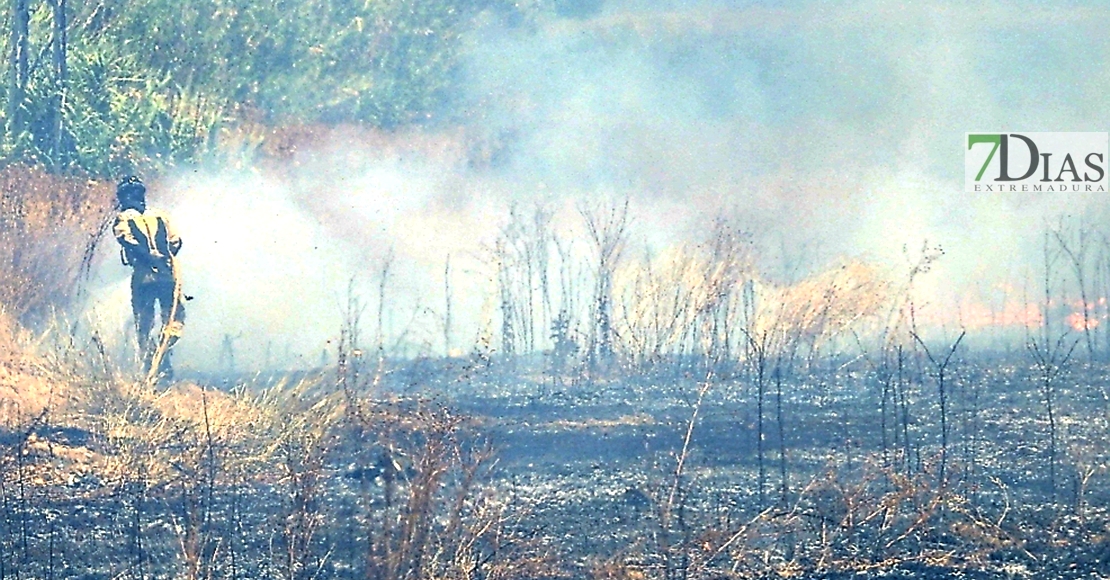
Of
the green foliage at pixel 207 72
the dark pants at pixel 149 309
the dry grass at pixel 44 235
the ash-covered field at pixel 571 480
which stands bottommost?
the ash-covered field at pixel 571 480

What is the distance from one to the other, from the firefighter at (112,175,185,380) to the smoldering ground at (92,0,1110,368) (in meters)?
2.30

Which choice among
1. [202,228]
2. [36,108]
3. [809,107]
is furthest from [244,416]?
[809,107]

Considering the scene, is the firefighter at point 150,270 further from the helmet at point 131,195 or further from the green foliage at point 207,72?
the green foliage at point 207,72

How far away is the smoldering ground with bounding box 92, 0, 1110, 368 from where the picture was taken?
49.6 ft

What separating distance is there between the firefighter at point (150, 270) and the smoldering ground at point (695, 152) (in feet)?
7.53

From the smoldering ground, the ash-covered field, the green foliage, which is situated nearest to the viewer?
the ash-covered field

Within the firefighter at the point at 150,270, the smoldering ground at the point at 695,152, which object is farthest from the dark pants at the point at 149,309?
the smoldering ground at the point at 695,152

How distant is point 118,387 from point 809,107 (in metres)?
8.65

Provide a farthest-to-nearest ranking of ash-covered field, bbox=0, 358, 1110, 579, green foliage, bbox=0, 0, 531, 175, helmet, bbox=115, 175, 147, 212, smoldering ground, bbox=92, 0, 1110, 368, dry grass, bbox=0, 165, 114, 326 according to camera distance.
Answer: smoldering ground, bbox=92, 0, 1110, 368 < green foliage, bbox=0, 0, 531, 175 < dry grass, bbox=0, 165, 114, 326 < helmet, bbox=115, 175, 147, 212 < ash-covered field, bbox=0, 358, 1110, 579

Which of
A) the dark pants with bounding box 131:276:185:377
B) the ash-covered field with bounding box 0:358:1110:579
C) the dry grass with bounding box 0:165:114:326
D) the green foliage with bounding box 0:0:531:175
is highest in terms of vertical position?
the green foliage with bounding box 0:0:531:175

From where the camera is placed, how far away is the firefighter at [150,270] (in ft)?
39.8

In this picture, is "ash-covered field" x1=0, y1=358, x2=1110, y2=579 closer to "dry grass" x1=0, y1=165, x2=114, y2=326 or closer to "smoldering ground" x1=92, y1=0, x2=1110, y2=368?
"dry grass" x1=0, y1=165, x2=114, y2=326

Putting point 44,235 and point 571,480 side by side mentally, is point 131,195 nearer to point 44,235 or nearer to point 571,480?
point 44,235

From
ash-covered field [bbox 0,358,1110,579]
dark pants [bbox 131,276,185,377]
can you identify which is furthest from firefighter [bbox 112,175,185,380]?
ash-covered field [bbox 0,358,1110,579]
